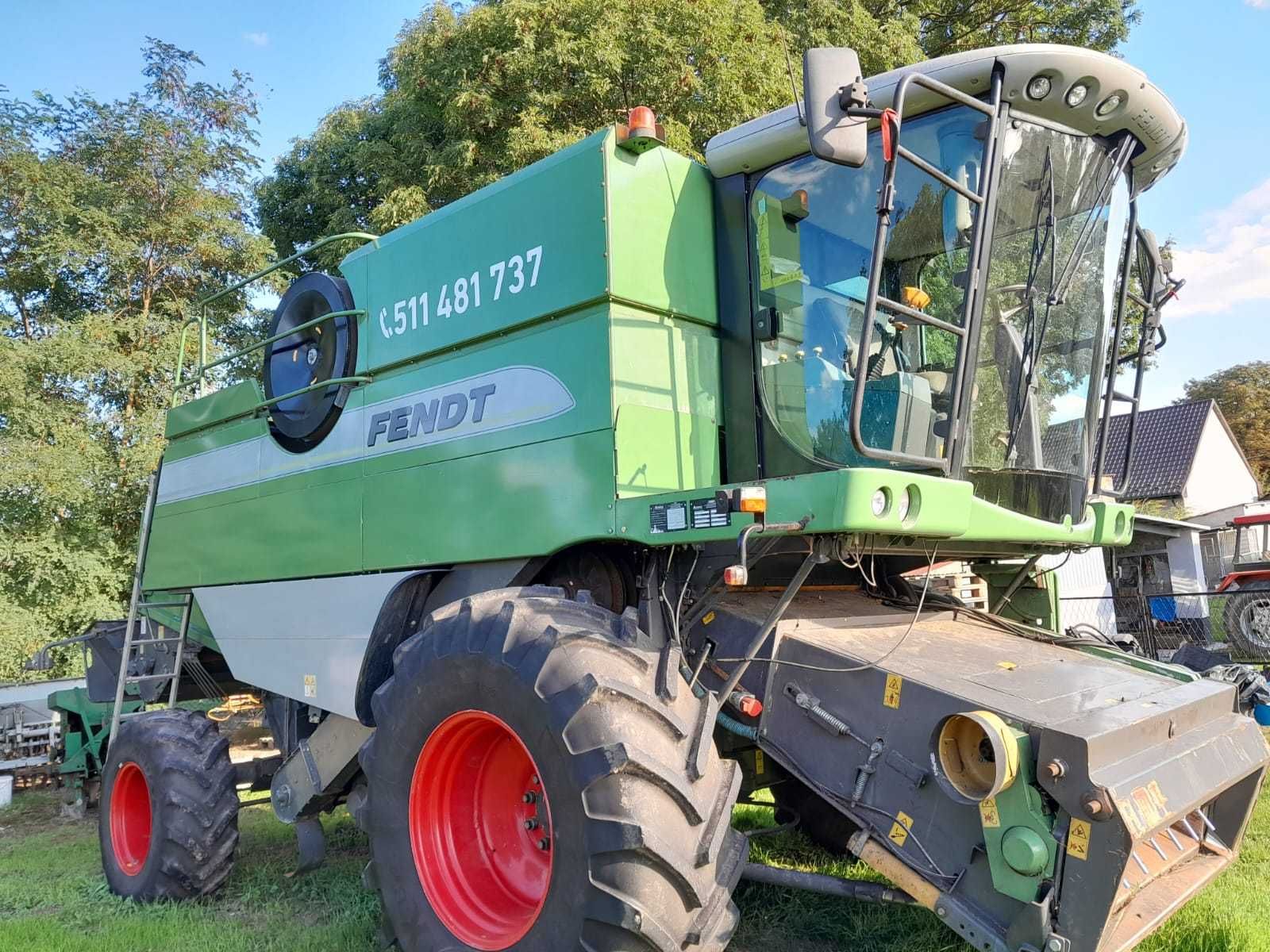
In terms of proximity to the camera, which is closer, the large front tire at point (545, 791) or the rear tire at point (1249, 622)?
the large front tire at point (545, 791)

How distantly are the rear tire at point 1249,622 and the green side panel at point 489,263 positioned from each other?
1337 cm

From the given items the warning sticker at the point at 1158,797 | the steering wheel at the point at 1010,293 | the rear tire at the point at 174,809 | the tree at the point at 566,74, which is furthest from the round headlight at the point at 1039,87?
the tree at the point at 566,74

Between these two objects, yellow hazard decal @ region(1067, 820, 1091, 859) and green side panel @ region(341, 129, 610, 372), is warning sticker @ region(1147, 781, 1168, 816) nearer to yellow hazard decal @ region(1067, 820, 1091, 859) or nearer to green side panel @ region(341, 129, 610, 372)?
yellow hazard decal @ region(1067, 820, 1091, 859)

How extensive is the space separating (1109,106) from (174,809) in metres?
5.39

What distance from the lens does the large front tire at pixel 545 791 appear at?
2807mm

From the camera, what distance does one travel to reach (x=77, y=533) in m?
13.8

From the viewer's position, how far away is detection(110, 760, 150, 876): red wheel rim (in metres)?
5.44

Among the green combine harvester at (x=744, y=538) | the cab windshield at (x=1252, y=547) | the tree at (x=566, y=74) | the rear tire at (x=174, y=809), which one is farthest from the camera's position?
the cab windshield at (x=1252, y=547)

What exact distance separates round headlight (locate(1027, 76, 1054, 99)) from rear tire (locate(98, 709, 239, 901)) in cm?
496

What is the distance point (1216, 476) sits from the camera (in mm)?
32750

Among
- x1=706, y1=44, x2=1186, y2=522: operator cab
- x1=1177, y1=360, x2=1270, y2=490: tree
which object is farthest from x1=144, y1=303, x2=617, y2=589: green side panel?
x1=1177, y1=360, x2=1270, y2=490: tree

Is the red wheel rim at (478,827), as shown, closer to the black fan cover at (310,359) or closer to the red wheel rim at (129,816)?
the black fan cover at (310,359)

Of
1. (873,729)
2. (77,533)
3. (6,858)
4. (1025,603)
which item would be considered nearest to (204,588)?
(6,858)

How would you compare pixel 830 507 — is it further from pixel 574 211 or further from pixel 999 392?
pixel 574 211
